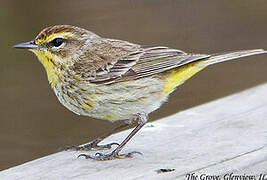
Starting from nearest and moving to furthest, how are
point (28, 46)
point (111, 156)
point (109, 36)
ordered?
point (111, 156), point (28, 46), point (109, 36)

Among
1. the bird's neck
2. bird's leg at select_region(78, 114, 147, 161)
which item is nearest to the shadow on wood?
bird's leg at select_region(78, 114, 147, 161)

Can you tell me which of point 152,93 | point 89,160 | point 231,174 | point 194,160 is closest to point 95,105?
point 152,93

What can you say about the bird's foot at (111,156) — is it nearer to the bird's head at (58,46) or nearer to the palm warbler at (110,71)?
the palm warbler at (110,71)

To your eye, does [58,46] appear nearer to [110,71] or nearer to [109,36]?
[110,71]

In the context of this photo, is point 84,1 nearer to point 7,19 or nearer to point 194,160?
point 7,19

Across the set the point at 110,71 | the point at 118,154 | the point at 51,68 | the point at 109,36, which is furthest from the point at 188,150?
the point at 109,36

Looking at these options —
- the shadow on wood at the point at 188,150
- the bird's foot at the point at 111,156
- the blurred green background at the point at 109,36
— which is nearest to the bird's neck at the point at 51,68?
the shadow on wood at the point at 188,150
